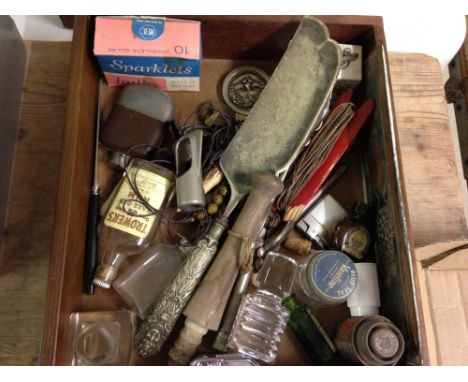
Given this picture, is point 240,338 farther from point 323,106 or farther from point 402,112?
point 402,112

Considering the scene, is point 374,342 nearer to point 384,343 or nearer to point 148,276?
point 384,343

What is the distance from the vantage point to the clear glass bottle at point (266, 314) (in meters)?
0.59

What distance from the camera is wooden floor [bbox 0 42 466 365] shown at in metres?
0.65

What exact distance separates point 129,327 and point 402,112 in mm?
576

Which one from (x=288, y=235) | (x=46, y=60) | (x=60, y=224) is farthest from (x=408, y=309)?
(x=46, y=60)

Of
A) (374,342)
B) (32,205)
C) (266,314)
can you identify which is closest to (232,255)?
(266,314)

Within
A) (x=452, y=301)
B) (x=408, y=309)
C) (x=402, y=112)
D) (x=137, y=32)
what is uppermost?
(x=137, y=32)

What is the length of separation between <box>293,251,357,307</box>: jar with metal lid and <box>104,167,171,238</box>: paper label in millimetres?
236

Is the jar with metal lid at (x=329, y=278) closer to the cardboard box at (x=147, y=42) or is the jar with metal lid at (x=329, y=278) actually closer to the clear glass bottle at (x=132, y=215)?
the clear glass bottle at (x=132, y=215)

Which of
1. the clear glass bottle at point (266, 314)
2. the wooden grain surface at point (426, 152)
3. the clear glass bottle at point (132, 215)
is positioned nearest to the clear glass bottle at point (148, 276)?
the clear glass bottle at point (132, 215)

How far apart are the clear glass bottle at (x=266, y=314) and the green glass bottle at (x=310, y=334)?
0.02m

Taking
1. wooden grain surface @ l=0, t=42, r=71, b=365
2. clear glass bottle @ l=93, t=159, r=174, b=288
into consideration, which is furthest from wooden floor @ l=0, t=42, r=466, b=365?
clear glass bottle @ l=93, t=159, r=174, b=288

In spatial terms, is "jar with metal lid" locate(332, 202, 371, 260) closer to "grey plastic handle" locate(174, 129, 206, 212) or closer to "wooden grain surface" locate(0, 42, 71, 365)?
"grey plastic handle" locate(174, 129, 206, 212)
